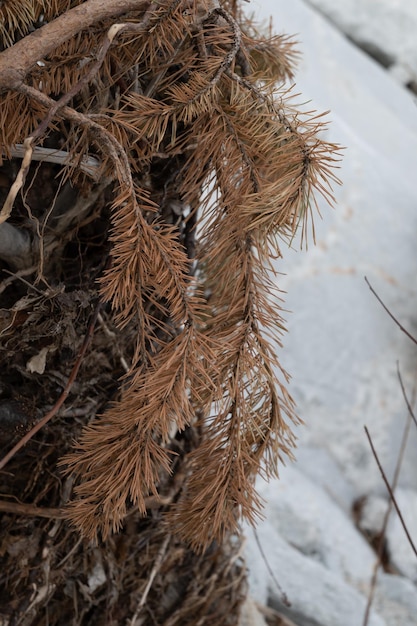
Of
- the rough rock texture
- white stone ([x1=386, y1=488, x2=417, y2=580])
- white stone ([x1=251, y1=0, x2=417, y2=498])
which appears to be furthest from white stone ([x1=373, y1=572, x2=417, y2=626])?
the rough rock texture

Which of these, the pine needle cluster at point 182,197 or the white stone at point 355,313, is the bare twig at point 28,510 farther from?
the white stone at point 355,313

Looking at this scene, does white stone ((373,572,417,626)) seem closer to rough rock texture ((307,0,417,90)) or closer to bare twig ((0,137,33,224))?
bare twig ((0,137,33,224))

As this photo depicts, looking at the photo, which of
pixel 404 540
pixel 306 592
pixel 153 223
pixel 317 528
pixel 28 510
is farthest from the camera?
pixel 404 540

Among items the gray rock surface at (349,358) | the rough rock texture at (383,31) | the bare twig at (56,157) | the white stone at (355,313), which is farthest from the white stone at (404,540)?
the rough rock texture at (383,31)

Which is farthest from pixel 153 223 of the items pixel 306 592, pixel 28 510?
pixel 306 592

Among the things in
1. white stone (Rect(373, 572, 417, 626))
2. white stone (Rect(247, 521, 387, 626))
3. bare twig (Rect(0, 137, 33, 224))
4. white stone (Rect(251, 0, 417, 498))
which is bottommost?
bare twig (Rect(0, 137, 33, 224))

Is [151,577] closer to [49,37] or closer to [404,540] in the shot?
[49,37]

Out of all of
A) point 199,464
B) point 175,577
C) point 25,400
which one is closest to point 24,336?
point 25,400
